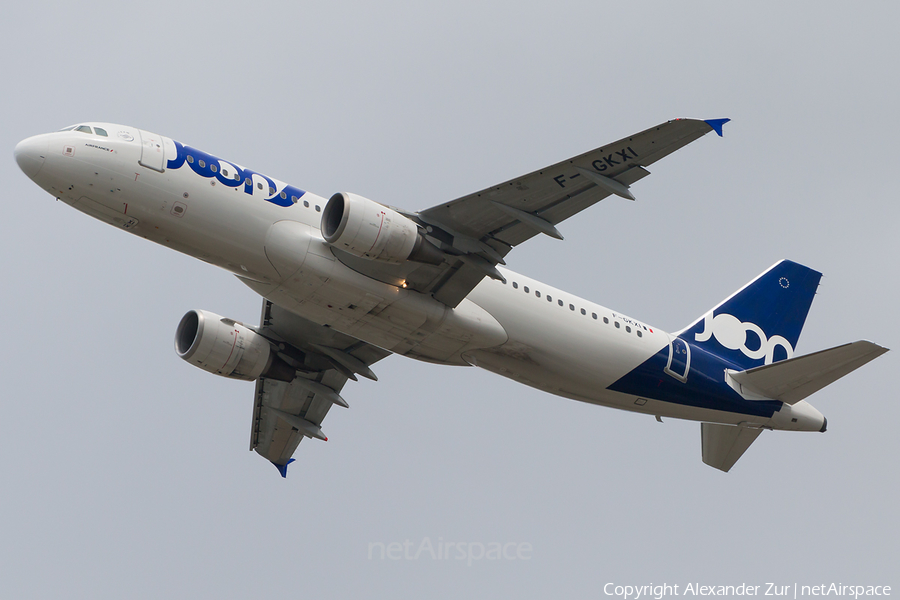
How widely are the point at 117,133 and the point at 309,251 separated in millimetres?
5701

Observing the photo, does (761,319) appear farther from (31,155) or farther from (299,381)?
(31,155)

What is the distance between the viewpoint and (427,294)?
25.7 m

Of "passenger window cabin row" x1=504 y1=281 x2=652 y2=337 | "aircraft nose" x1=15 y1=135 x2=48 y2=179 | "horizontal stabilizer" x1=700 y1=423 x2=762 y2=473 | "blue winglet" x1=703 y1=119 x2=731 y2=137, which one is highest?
"blue winglet" x1=703 y1=119 x2=731 y2=137

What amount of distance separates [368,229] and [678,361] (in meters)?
11.4

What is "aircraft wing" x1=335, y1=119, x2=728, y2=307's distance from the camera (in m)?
22.1

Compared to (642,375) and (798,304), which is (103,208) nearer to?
(642,375)

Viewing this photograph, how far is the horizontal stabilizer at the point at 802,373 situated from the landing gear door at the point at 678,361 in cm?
162

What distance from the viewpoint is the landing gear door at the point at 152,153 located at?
2348cm

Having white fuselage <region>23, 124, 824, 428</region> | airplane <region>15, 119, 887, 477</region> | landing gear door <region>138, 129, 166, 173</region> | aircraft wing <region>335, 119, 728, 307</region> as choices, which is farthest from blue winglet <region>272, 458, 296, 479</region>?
landing gear door <region>138, 129, 166, 173</region>

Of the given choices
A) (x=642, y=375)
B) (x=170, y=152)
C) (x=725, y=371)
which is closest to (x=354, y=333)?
(x=170, y=152)

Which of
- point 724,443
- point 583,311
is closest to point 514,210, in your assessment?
point 583,311

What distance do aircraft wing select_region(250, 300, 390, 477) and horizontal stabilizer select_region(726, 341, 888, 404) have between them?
11976 mm

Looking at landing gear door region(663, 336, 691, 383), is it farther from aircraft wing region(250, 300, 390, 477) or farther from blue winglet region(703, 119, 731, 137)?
blue winglet region(703, 119, 731, 137)

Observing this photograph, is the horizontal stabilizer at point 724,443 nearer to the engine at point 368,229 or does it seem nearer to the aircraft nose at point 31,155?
the engine at point 368,229
